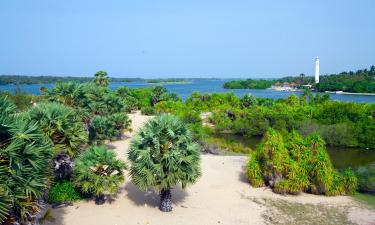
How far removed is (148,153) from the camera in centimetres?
1270

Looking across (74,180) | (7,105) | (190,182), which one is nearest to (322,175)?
(190,182)

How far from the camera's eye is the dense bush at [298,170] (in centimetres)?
1612

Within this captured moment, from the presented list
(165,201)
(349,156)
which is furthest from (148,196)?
(349,156)

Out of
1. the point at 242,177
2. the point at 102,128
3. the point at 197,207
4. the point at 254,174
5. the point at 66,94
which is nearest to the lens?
the point at 197,207

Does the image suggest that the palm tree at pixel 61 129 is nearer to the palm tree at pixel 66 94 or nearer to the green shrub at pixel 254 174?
the palm tree at pixel 66 94

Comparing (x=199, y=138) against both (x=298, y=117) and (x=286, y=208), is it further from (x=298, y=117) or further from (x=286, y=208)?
(x=298, y=117)

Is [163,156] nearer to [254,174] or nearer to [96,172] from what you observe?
[96,172]

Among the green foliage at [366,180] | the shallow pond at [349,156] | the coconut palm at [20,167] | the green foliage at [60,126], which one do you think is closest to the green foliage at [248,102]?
the shallow pond at [349,156]

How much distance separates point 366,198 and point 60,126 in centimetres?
1393

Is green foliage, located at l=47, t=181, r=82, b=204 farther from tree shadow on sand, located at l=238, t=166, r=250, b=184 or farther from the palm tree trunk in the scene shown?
tree shadow on sand, located at l=238, t=166, r=250, b=184

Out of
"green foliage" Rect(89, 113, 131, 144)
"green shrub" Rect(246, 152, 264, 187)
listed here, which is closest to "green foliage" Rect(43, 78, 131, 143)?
"green foliage" Rect(89, 113, 131, 144)

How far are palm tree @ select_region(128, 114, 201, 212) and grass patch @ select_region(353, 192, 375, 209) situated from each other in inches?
321

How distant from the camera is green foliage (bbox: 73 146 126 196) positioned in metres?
13.3

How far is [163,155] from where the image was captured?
500 inches
